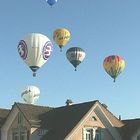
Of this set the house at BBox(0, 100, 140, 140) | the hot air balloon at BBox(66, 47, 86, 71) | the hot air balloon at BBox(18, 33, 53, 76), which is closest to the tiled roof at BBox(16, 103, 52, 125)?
the house at BBox(0, 100, 140, 140)

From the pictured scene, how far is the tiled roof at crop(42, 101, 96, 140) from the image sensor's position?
49625 mm

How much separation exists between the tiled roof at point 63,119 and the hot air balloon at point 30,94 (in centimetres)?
1152

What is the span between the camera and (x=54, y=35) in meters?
63.7

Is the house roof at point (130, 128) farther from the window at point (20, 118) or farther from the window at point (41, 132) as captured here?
the window at point (20, 118)

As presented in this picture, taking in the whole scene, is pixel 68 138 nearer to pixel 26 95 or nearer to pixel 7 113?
pixel 7 113

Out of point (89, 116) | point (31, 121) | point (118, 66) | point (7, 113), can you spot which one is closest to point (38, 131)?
point (31, 121)

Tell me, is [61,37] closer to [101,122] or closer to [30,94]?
[30,94]

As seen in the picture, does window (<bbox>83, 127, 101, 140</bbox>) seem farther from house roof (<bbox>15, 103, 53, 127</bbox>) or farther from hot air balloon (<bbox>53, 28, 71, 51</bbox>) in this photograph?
hot air balloon (<bbox>53, 28, 71, 51</bbox>)

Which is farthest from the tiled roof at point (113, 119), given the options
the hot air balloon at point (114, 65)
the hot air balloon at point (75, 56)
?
the hot air balloon at point (75, 56)

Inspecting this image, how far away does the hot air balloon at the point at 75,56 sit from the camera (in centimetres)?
6072

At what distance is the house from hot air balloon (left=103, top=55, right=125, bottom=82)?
7246mm

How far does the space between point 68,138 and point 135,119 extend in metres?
9.54

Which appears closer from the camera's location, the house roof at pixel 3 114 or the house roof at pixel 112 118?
the house roof at pixel 112 118

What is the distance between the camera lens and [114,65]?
59750mm
